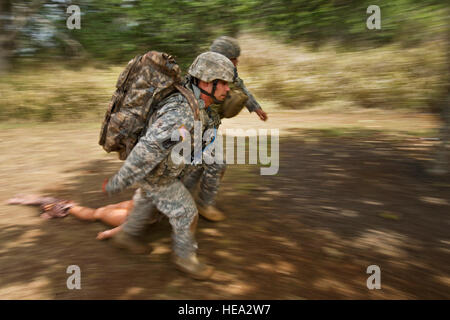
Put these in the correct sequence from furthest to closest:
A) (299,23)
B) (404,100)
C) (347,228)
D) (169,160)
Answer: (404,100) < (299,23) < (347,228) < (169,160)

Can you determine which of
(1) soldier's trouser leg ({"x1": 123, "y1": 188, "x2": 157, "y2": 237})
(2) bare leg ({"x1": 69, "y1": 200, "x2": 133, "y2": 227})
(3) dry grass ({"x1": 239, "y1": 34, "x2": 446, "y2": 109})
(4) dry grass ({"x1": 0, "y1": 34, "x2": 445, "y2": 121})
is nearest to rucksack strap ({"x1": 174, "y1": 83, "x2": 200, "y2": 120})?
(1) soldier's trouser leg ({"x1": 123, "y1": 188, "x2": 157, "y2": 237})

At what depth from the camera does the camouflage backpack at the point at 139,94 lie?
2.60 meters

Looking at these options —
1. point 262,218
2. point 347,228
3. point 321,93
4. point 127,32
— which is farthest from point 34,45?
point 347,228

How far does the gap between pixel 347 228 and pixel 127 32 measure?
10.2 m

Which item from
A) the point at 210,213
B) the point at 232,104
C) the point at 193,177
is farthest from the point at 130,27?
the point at 210,213

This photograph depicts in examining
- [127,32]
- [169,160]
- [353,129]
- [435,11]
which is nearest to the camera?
[169,160]

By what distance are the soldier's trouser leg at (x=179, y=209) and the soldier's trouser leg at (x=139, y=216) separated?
26 cm

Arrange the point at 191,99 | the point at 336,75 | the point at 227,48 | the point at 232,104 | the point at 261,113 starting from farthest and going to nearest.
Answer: the point at 336,75
the point at 261,113
the point at 227,48
the point at 232,104
the point at 191,99

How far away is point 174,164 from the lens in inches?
105

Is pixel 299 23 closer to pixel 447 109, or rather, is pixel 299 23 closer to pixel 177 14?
pixel 447 109

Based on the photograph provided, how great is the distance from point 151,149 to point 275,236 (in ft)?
5.25

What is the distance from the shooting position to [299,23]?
7.52 metres

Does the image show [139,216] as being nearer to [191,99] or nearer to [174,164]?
[174,164]

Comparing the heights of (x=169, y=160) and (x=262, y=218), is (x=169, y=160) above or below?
above
